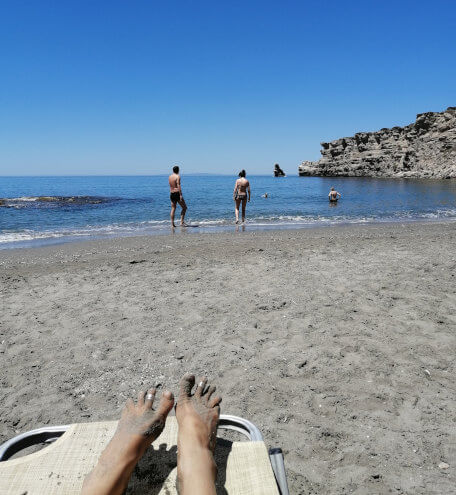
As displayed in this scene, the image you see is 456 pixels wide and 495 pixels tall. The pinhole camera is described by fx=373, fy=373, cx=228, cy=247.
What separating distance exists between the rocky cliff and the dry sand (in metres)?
60.2

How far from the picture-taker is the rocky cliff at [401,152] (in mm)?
61250

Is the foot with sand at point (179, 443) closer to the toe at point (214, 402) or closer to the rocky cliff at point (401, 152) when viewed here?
the toe at point (214, 402)

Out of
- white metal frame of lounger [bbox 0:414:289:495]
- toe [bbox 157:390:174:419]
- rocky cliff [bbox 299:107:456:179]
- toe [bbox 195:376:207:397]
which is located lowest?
white metal frame of lounger [bbox 0:414:289:495]

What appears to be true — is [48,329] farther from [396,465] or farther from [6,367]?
[396,465]

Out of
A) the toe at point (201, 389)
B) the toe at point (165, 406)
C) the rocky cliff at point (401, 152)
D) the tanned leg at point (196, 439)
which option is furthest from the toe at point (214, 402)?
the rocky cliff at point (401, 152)

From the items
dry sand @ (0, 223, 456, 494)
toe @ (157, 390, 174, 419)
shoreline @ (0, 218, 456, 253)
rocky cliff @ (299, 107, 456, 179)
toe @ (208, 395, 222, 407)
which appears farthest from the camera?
rocky cliff @ (299, 107, 456, 179)

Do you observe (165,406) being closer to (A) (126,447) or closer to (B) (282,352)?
(A) (126,447)

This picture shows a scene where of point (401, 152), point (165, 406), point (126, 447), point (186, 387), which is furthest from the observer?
point (401, 152)

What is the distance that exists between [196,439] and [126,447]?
0.35 metres

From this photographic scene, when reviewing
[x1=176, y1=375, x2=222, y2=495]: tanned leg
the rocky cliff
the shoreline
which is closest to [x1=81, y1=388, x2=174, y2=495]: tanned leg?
[x1=176, y1=375, x2=222, y2=495]: tanned leg

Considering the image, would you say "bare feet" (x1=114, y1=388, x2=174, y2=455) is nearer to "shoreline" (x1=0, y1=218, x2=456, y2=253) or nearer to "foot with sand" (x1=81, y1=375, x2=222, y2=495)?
"foot with sand" (x1=81, y1=375, x2=222, y2=495)

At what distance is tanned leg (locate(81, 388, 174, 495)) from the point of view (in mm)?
1646

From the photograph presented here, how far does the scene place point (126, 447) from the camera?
1827mm

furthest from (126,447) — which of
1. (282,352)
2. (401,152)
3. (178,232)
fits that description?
(401,152)
